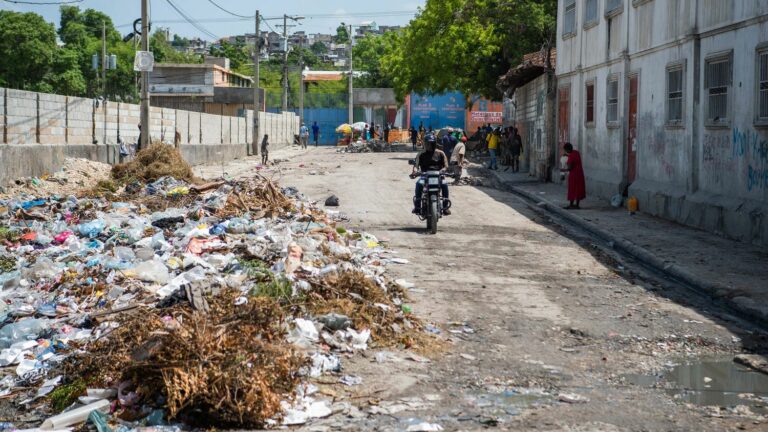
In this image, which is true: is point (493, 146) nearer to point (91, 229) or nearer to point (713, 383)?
point (91, 229)

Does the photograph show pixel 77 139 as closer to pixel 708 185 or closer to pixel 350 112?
pixel 708 185

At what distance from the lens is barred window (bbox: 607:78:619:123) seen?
23.4 m

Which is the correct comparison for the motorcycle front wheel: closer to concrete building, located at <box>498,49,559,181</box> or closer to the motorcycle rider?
the motorcycle rider

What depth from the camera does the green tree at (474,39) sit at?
42.8m

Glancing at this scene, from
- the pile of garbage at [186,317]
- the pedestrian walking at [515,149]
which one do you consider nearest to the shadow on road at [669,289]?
the pile of garbage at [186,317]

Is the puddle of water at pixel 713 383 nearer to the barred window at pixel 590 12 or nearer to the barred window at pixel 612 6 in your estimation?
the barred window at pixel 612 6

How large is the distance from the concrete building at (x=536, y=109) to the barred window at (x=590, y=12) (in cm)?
424

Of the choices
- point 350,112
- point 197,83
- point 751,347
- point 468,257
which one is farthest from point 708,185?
point 197,83

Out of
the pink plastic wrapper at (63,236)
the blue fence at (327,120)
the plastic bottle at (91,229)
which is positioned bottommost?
the pink plastic wrapper at (63,236)

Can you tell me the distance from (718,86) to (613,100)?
7.17m

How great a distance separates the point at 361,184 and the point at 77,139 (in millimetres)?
8174

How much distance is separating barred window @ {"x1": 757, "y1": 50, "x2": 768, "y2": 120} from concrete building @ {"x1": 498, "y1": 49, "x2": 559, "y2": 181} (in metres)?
15.1

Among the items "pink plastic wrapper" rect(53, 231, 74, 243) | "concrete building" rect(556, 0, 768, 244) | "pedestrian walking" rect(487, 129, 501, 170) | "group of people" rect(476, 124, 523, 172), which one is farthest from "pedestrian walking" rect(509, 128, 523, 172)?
"pink plastic wrapper" rect(53, 231, 74, 243)

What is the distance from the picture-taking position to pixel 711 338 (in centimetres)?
845
